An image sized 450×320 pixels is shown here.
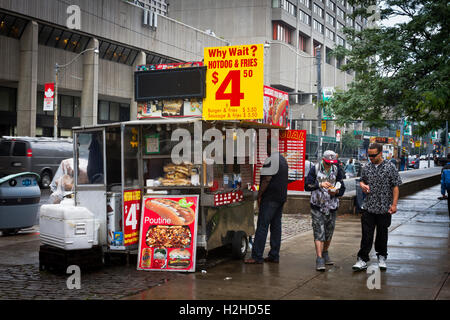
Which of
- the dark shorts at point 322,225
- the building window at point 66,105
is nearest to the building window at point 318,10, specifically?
the building window at point 66,105

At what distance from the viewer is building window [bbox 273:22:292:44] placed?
227 ft

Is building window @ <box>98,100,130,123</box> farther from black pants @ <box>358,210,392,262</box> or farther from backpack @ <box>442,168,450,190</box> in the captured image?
black pants @ <box>358,210,392,262</box>

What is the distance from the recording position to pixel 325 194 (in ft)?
26.8

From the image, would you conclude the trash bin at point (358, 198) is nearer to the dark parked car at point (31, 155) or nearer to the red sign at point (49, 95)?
the dark parked car at point (31, 155)

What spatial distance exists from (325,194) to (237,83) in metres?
2.11

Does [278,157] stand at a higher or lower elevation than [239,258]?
higher

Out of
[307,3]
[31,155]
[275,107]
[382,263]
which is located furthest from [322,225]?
[307,3]

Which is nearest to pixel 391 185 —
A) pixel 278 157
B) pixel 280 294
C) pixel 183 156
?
pixel 278 157

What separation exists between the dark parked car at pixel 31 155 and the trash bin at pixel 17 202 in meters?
13.5

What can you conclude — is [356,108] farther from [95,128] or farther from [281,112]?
[95,128]

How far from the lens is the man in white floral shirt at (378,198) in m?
7.77

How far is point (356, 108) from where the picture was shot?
19.3 metres

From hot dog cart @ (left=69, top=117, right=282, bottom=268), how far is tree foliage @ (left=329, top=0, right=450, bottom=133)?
709cm
